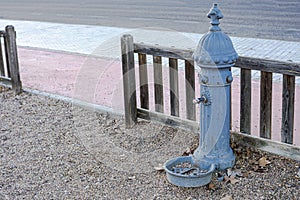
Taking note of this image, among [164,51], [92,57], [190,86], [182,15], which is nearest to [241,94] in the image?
[190,86]

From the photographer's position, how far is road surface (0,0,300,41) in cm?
1256

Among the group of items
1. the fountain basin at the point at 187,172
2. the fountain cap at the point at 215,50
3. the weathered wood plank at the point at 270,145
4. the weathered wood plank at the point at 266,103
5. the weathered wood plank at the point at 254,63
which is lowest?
the fountain basin at the point at 187,172

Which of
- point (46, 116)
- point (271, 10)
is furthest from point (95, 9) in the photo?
point (46, 116)

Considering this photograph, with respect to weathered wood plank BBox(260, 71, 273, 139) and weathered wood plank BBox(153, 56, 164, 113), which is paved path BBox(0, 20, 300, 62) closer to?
weathered wood plank BBox(153, 56, 164, 113)

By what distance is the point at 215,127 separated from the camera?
13.4ft

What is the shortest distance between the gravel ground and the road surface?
672 cm

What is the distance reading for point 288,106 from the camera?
13.8ft

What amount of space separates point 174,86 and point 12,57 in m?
2.93

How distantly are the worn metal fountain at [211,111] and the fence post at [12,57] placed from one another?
3.64m

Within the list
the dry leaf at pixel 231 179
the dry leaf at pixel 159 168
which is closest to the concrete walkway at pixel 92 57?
the dry leaf at pixel 231 179

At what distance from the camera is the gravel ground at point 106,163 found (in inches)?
154

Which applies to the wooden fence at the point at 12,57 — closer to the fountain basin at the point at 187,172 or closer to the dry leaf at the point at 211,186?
the fountain basin at the point at 187,172

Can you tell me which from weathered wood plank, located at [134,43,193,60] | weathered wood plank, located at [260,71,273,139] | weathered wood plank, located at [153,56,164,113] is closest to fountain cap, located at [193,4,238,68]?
weathered wood plank, located at [260,71,273,139]

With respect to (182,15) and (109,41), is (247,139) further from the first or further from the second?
(182,15)
